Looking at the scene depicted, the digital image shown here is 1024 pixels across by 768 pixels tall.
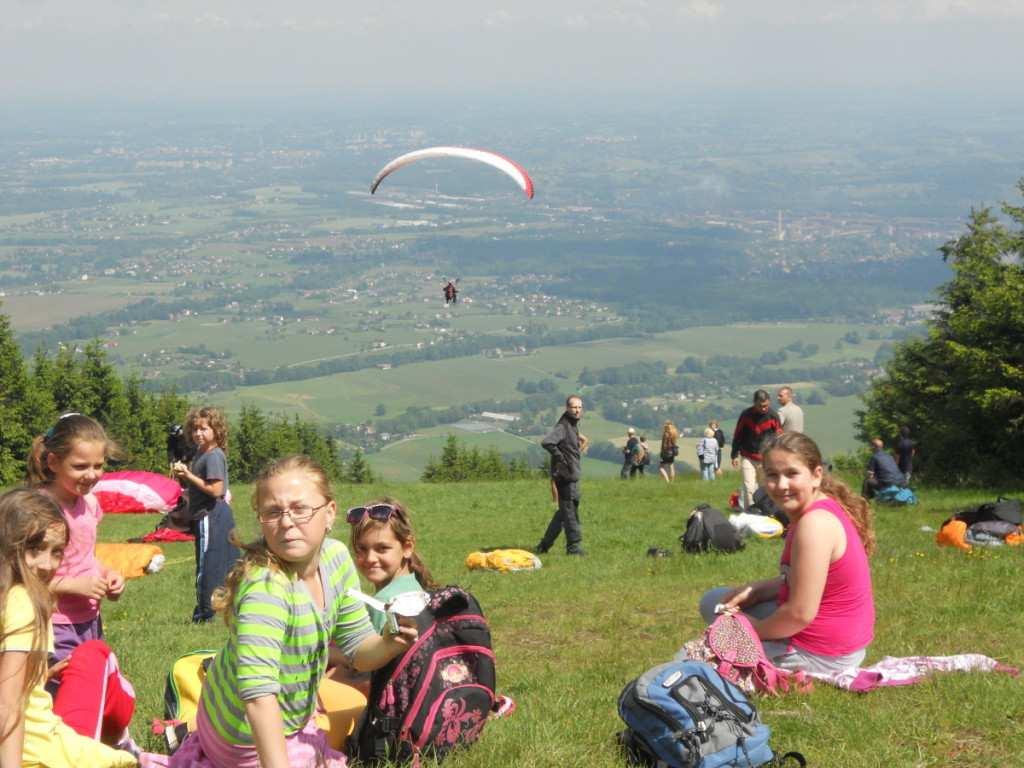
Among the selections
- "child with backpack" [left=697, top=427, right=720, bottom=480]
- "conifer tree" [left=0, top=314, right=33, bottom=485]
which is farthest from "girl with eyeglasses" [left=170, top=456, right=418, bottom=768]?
"conifer tree" [left=0, top=314, right=33, bottom=485]

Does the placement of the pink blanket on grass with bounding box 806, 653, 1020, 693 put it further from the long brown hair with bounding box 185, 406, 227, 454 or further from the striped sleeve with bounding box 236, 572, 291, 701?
the long brown hair with bounding box 185, 406, 227, 454

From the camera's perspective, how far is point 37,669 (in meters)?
4.66

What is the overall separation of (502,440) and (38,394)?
8040cm

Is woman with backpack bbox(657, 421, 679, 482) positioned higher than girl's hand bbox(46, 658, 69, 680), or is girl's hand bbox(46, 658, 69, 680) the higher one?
girl's hand bbox(46, 658, 69, 680)

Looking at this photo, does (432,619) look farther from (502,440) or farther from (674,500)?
(502,440)

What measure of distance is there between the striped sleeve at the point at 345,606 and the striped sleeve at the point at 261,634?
0.46 metres

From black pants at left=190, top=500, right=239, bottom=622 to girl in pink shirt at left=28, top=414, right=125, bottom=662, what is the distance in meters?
4.26

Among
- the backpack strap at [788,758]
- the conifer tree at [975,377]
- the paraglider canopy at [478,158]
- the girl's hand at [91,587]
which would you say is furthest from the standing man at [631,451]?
the backpack strap at [788,758]

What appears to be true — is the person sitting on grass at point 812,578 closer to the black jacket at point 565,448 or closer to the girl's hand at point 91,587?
the girl's hand at point 91,587

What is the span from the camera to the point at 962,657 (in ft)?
24.5

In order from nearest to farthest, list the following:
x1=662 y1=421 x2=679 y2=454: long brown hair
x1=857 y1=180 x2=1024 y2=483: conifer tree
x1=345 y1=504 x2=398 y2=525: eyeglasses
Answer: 1. x1=345 y1=504 x2=398 y2=525: eyeglasses
2. x1=662 y1=421 x2=679 y2=454: long brown hair
3. x1=857 y1=180 x2=1024 y2=483: conifer tree

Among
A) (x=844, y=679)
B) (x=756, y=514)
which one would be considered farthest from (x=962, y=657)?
(x=756, y=514)

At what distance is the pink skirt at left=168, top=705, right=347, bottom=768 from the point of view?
4.74 m

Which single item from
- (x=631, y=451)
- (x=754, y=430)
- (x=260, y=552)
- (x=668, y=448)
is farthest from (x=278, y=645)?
(x=631, y=451)
